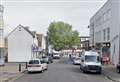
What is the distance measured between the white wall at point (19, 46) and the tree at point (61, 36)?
6566cm

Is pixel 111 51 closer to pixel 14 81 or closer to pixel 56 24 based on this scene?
pixel 14 81

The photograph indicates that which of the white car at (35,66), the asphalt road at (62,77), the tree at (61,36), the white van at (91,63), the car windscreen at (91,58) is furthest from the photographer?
the tree at (61,36)

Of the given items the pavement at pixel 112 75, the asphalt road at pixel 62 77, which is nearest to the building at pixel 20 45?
the pavement at pixel 112 75

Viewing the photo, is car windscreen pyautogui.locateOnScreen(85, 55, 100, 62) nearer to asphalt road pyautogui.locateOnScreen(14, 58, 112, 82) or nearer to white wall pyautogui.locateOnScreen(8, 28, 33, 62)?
asphalt road pyautogui.locateOnScreen(14, 58, 112, 82)

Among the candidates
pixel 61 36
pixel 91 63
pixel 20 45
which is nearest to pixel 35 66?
pixel 91 63

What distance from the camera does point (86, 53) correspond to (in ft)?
141

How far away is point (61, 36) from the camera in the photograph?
15038cm

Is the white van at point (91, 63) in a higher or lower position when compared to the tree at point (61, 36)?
lower

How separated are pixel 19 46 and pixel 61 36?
2781 inches

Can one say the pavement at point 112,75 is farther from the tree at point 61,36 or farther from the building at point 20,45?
the tree at point 61,36

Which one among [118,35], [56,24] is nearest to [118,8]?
[118,35]

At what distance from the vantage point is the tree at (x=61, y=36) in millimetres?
148250

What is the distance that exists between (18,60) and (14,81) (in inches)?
1963

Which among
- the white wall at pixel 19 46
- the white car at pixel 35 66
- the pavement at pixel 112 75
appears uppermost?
the white wall at pixel 19 46
